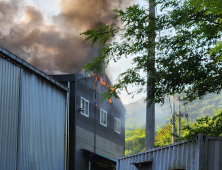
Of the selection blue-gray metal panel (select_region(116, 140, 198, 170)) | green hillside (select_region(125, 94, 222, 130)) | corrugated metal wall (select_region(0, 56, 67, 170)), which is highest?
green hillside (select_region(125, 94, 222, 130))

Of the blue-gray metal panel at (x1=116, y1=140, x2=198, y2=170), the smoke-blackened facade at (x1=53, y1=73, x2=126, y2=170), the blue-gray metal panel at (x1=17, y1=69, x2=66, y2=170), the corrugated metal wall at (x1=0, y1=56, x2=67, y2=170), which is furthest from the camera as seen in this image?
the smoke-blackened facade at (x1=53, y1=73, x2=126, y2=170)

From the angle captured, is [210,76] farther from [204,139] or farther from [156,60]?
[204,139]

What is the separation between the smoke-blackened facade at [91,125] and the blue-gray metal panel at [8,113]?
649cm

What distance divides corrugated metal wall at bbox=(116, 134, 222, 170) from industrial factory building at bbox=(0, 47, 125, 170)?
7.44 m

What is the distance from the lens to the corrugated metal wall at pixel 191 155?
28.4ft

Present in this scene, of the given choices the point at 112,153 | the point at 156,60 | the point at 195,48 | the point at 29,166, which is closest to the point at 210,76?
the point at 195,48

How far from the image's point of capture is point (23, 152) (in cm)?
1686

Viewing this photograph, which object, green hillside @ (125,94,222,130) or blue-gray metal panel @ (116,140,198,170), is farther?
green hillside @ (125,94,222,130)

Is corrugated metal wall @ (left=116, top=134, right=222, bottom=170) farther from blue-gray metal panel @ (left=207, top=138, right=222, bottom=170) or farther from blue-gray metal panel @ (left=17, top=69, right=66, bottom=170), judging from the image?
blue-gray metal panel @ (left=17, top=69, right=66, bottom=170)

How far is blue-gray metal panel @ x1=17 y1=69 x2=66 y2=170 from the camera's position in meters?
17.1

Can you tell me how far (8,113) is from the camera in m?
15.7

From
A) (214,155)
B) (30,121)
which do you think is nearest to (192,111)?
(30,121)

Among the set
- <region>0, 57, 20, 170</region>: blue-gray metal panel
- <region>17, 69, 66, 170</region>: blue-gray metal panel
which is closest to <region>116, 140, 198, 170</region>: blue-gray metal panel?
<region>0, 57, 20, 170</region>: blue-gray metal panel

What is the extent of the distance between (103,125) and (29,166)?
10515 mm
